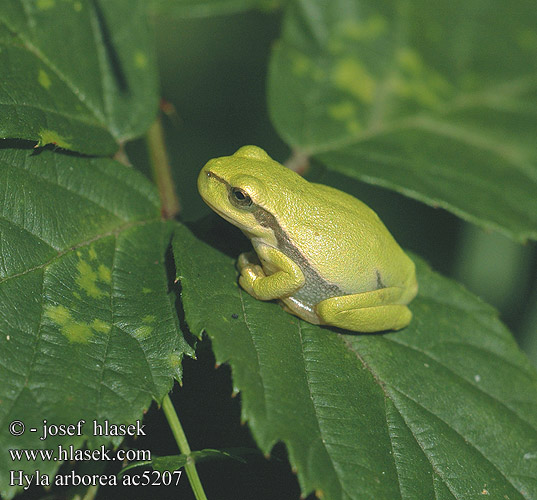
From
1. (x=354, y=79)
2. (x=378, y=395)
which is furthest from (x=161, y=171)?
(x=378, y=395)


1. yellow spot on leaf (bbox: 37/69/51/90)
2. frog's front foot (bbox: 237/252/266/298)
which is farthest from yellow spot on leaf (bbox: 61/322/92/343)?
yellow spot on leaf (bbox: 37/69/51/90)

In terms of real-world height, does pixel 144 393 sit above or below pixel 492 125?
below

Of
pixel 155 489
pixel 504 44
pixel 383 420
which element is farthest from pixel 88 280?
pixel 504 44

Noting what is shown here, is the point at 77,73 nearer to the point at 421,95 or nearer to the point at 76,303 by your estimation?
the point at 76,303

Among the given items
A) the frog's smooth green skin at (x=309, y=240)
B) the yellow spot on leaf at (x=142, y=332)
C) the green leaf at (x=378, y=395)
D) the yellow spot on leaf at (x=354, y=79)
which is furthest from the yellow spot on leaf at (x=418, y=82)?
the yellow spot on leaf at (x=142, y=332)

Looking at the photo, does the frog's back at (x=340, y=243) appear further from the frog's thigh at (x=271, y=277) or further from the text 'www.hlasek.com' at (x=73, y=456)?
the text 'www.hlasek.com' at (x=73, y=456)

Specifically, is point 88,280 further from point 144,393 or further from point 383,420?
point 383,420
